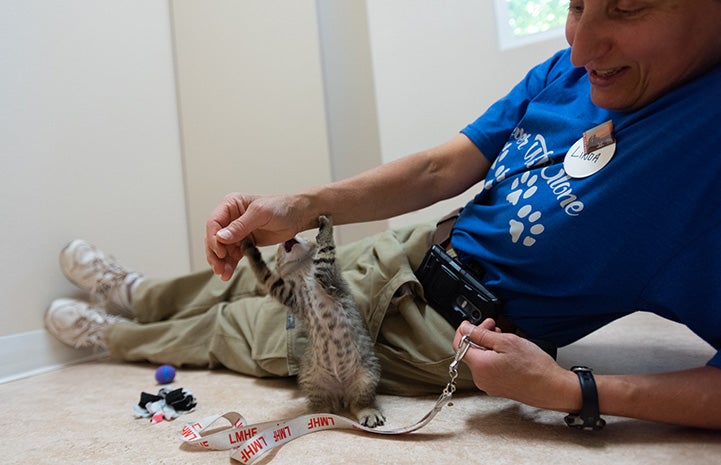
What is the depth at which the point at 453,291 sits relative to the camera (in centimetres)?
108

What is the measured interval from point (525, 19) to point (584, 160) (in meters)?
1.53

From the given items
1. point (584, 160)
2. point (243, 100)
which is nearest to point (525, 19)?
point (243, 100)

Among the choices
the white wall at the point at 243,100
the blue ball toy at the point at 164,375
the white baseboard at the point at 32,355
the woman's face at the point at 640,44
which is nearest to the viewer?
the woman's face at the point at 640,44

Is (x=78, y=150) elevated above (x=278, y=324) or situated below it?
above

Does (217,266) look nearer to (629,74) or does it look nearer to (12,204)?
(629,74)

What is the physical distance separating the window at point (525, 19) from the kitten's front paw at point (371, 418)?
1751 mm

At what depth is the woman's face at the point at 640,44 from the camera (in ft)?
2.58

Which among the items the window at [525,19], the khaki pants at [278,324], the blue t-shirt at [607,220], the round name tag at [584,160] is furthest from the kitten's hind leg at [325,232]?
the window at [525,19]

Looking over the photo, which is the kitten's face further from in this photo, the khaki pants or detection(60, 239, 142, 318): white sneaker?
detection(60, 239, 142, 318): white sneaker

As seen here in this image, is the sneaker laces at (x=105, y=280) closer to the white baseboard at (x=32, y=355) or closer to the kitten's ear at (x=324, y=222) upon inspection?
the white baseboard at (x=32, y=355)

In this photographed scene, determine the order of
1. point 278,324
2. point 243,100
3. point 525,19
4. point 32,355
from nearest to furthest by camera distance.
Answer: point 278,324, point 32,355, point 525,19, point 243,100

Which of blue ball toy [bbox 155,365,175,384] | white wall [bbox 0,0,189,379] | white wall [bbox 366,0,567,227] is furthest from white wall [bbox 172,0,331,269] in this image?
blue ball toy [bbox 155,365,175,384]

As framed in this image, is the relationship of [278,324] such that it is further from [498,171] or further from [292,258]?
[498,171]

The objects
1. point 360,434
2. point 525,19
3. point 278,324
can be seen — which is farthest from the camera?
point 525,19
